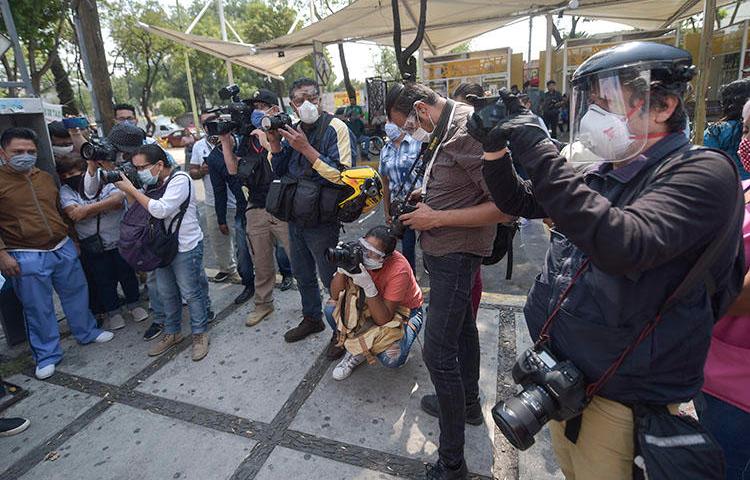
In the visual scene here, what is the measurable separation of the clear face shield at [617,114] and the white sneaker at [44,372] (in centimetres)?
386

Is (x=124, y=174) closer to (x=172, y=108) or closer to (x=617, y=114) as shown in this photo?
(x=617, y=114)

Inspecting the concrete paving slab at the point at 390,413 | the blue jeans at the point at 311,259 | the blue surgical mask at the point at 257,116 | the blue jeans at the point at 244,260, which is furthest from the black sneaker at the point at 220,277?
the concrete paving slab at the point at 390,413

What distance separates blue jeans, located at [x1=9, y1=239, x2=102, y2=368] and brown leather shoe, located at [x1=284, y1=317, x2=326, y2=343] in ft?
5.90

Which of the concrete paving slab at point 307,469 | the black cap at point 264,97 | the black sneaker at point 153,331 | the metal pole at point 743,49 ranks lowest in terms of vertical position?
the concrete paving slab at point 307,469

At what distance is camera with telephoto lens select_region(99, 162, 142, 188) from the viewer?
2.98 metres

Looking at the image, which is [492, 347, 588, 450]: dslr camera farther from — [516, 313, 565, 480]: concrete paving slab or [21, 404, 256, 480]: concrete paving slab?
[21, 404, 256, 480]: concrete paving slab

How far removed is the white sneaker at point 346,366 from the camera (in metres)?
2.86

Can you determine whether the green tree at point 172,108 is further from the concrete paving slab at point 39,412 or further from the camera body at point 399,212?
the camera body at point 399,212

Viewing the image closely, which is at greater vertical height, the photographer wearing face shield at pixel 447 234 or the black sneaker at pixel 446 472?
the photographer wearing face shield at pixel 447 234

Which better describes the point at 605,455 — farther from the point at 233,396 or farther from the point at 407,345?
the point at 233,396

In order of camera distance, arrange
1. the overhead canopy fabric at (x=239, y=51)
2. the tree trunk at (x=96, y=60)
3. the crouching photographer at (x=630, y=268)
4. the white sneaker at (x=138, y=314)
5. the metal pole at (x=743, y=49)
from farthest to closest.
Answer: the metal pole at (x=743, y=49) → the overhead canopy fabric at (x=239, y=51) → the tree trunk at (x=96, y=60) → the white sneaker at (x=138, y=314) → the crouching photographer at (x=630, y=268)

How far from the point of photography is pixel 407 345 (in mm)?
2734

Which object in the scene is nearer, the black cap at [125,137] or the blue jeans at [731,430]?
the blue jeans at [731,430]

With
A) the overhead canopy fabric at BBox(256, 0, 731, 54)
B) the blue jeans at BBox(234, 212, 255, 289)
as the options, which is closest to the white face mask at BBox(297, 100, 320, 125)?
the blue jeans at BBox(234, 212, 255, 289)
